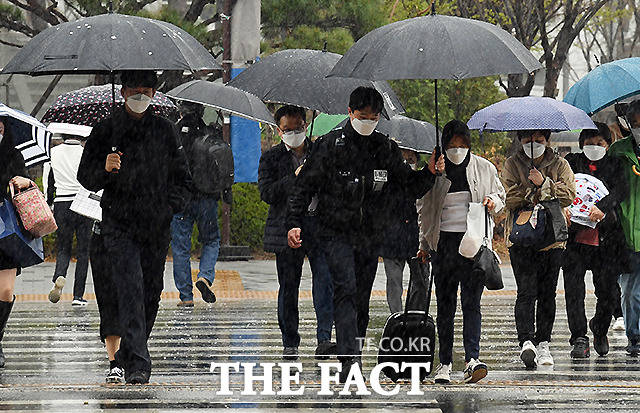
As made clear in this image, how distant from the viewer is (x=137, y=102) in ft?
28.8

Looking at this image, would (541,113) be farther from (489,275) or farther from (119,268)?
(119,268)

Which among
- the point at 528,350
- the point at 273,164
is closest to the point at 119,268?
the point at 273,164

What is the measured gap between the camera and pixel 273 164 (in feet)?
34.3

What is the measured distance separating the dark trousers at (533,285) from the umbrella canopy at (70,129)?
529cm

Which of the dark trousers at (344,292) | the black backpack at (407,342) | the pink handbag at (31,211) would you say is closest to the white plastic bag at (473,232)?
the black backpack at (407,342)

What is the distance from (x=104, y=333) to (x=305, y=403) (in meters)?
1.68

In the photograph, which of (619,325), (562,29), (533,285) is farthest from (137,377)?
(562,29)

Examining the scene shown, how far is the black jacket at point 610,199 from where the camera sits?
11008 mm

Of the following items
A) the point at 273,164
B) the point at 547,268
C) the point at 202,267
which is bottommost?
the point at 202,267

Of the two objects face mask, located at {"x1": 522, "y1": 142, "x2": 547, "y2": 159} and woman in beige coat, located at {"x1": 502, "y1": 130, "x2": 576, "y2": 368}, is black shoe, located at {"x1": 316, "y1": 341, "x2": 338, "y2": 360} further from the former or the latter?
face mask, located at {"x1": 522, "y1": 142, "x2": 547, "y2": 159}

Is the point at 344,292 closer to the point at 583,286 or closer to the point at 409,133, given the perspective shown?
the point at 583,286

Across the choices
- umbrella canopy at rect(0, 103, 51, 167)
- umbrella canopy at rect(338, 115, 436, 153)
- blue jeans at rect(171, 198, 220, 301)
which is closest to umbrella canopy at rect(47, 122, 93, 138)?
blue jeans at rect(171, 198, 220, 301)

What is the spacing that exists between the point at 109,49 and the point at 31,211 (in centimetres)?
167

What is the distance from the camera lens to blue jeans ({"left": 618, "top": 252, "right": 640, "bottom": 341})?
441 inches
